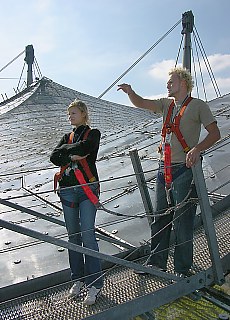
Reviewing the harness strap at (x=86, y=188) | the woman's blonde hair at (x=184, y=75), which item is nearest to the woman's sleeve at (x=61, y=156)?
the harness strap at (x=86, y=188)

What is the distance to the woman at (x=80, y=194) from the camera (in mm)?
2689

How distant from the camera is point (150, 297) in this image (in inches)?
100

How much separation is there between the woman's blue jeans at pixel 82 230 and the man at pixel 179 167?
497 mm

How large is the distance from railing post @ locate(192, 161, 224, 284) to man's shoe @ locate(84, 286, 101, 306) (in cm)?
87

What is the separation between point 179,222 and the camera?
2930mm

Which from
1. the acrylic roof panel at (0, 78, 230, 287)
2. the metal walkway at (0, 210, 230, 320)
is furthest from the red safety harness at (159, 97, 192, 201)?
the metal walkway at (0, 210, 230, 320)

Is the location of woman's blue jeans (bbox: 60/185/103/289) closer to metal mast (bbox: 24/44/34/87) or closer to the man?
the man

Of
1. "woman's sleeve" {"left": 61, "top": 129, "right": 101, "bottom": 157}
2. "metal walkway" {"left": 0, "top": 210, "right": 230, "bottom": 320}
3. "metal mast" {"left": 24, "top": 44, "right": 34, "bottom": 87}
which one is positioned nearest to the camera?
"metal walkway" {"left": 0, "top": 210, "right": 230, "bottom": 320}

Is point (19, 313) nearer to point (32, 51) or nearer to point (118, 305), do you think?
point (118, 305)

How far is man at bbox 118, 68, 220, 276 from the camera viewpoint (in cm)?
279

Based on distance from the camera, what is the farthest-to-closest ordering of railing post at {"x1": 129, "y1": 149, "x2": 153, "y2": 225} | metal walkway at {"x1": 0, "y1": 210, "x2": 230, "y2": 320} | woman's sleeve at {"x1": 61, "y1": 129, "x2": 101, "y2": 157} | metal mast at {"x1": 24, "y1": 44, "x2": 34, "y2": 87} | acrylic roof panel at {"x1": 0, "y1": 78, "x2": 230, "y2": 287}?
metal mast at {"x1": 24, "y1": 44, "x2": 34, "y2": 87}
acrylic roof panel at {"x1": 0, "y1": 78, "x2": 230, "y2": 287}
railing post at {"x1": 129, "y1": 149, "x2": 153, "y2": 225}
woman's sleeve at {"x1": 61, "y1": 129, "x2": 101, "y2": 157}
metal walkway at {"x1": 0, "y1": 210, "x2": 230, "y2": 320}

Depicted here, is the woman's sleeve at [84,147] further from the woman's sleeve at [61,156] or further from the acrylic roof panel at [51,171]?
the acrylic roof panel at [51,171]

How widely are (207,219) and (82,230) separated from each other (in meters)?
→ 0.90

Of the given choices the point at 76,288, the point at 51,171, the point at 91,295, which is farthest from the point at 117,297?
the point at 51,171
